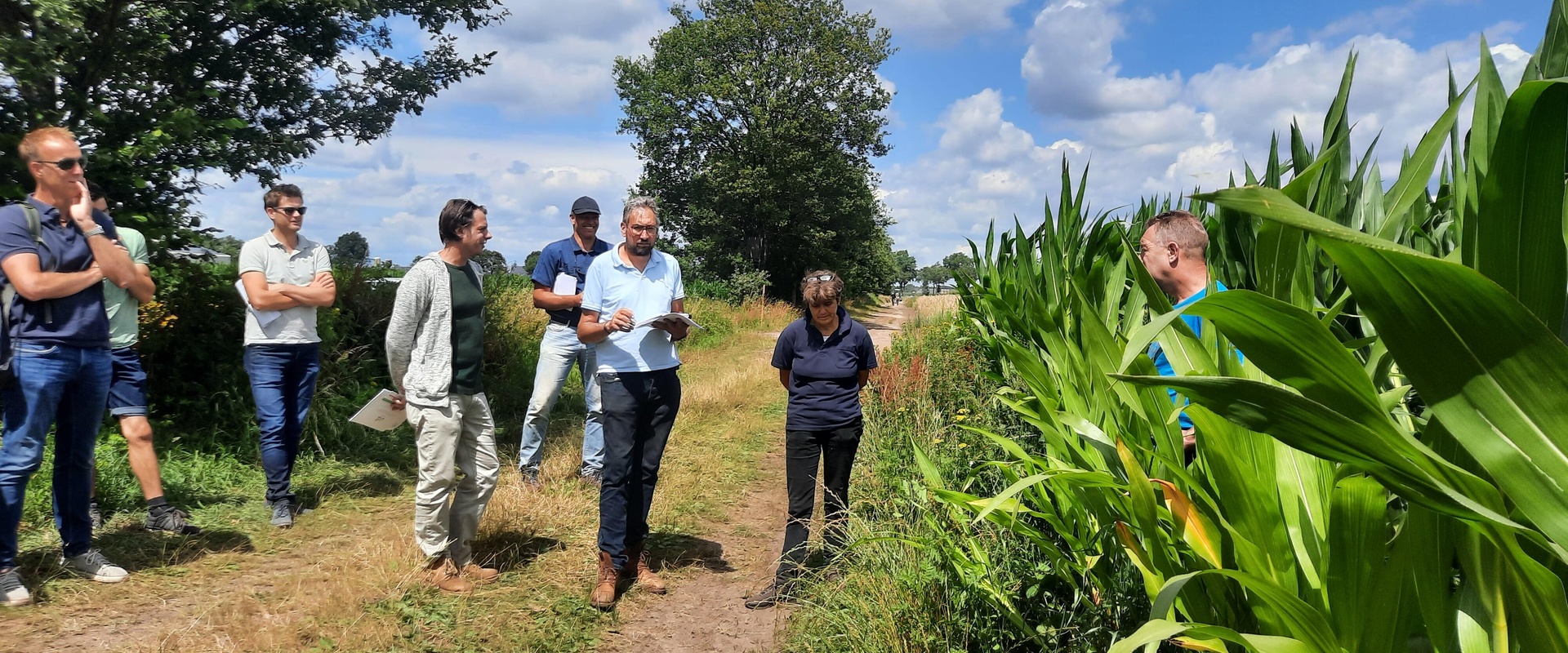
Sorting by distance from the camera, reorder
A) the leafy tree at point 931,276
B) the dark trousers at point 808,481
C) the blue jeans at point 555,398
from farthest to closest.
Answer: the leafy tree at point 931,276 < the blue jeans at point 555,398 < the dark trousers at point 808,481

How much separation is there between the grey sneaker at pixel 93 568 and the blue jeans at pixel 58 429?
1.3 inches

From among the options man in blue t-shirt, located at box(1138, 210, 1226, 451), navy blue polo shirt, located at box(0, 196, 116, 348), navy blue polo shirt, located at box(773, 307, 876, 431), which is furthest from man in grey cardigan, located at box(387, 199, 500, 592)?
man in blue t-shirt, located at box(1138, 210, 1226, 451)

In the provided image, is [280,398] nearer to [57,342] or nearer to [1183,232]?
[57,342]

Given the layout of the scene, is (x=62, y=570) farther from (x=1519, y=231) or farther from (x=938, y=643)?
(x=1519, y=231)

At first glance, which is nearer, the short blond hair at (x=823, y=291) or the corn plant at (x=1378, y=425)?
the corn plant at (x=1378, y=425)

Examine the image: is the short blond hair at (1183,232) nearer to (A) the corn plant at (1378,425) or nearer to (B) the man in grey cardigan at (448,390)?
(A) the corn plant at (1378,425)

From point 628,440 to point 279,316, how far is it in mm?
2272

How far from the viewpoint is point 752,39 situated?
3145cm

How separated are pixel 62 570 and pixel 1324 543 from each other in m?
4.71

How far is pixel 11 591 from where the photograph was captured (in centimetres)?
343

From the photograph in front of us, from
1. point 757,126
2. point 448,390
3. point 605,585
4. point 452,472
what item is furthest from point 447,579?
point 757,126

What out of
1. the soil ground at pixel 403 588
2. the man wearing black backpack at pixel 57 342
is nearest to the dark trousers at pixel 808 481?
the soil ground at pixel 403 588

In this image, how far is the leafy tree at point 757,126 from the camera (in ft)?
101

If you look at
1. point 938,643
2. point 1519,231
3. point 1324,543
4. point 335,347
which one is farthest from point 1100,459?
point 335,347
